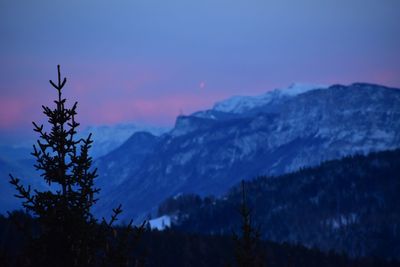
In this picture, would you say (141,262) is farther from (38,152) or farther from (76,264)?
(38,152)

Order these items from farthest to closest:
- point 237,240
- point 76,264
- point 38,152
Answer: point 237,240 < point 38,152 < point 76,264

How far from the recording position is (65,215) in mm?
20453

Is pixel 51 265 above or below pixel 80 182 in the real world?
below

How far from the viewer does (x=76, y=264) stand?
19.2 m

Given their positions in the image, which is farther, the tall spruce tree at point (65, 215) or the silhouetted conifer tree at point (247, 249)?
the silhouetted conifer tree at point (247, 249)

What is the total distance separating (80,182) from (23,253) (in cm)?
286

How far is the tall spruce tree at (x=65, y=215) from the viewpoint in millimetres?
19875

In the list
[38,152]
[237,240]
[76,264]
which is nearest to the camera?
[76,264]

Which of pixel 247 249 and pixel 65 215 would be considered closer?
pixel 65 215

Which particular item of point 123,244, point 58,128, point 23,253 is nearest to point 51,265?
point 23,253

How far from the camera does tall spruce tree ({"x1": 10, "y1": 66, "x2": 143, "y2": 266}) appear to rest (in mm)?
19875

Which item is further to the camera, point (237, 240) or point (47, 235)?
point (237, 240)

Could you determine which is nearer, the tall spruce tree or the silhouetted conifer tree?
the tall spruce tree

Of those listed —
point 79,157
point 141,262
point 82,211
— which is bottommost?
point 141,262
